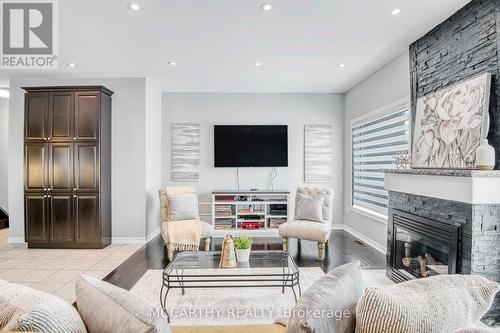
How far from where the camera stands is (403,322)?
86 centimetres

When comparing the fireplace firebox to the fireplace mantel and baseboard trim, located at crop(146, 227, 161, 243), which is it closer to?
the fireplace mantel

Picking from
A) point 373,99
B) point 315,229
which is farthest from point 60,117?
point 373,99

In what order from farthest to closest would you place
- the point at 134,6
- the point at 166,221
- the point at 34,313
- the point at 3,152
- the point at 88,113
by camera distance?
the point at 3,152
the point at 88,113
the point at 166,221
the point at 134,6
the point at 34,313

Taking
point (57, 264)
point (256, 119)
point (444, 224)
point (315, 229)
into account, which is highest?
point (256, 119)

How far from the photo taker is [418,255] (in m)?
2.98

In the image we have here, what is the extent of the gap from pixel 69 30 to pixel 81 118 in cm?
164

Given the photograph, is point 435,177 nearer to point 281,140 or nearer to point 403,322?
point 403,322

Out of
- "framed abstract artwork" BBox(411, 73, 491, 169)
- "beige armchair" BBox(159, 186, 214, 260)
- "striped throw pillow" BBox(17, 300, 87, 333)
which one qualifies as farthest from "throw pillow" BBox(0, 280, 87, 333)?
"beige armchair" BBox(159, 186, 214, 260)

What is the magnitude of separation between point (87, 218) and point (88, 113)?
64.3 inches


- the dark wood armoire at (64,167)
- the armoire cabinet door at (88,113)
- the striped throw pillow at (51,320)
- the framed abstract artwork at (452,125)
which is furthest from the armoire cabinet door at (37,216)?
the framed abstract artwork at (452,125)

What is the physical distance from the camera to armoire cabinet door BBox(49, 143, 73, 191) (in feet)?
14.8

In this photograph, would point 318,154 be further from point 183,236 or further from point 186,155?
point 183,236

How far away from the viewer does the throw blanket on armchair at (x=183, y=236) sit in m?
4.07

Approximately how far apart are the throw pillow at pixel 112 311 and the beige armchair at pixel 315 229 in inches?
131
